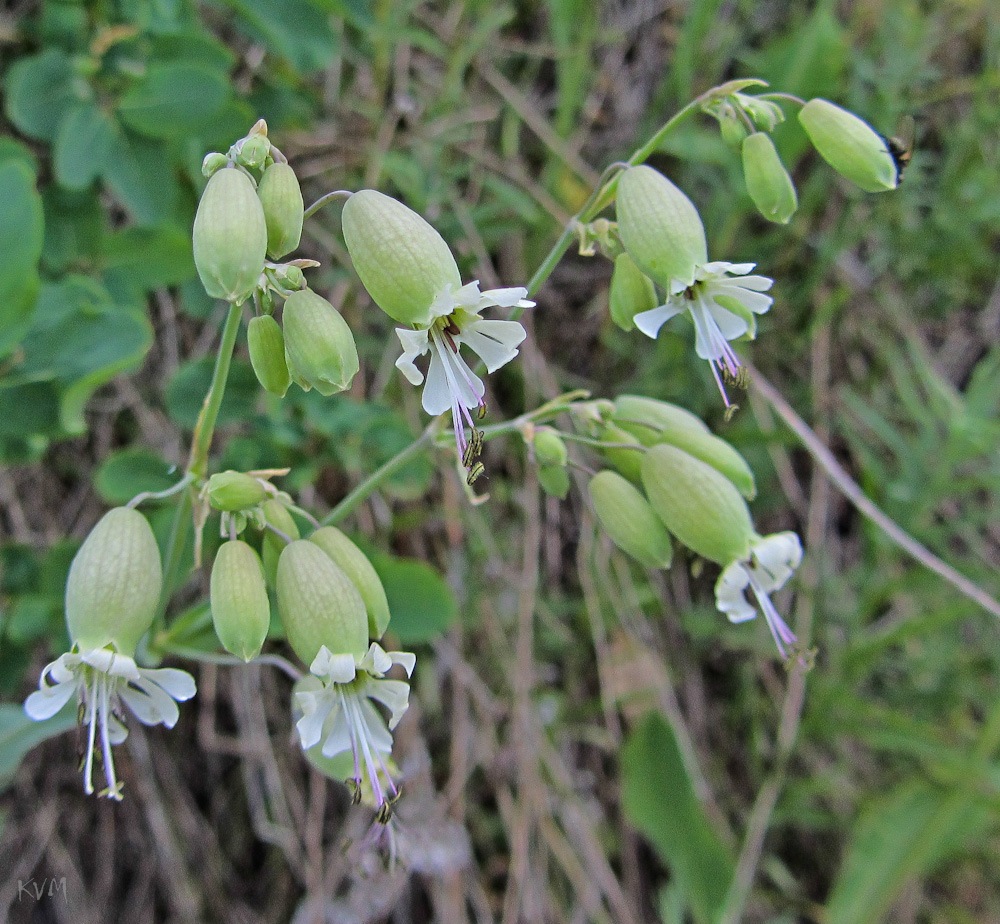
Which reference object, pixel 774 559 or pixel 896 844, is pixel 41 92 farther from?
pixel 896 844

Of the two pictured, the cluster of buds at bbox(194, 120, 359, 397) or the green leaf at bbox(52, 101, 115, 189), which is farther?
the green leaf at bbox(52, 101, 115, 189)

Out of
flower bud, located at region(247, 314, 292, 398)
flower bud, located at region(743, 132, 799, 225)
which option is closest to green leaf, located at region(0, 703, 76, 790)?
flower bud, located at region(247, 314, 292, 398)

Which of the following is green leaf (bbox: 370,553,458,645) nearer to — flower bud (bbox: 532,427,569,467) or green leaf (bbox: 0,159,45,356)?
flower bud (bbox: 532,427,569,467)

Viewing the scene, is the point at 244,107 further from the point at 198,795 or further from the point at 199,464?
the point at 198,795

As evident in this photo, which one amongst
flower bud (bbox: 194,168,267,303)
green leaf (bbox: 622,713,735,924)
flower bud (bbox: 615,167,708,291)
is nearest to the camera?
flower bud (bbox: 194,168,267,303)

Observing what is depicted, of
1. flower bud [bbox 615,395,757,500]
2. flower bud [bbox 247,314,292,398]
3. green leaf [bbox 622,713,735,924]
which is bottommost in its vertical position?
green leaf [bbox 622,713,735,924]

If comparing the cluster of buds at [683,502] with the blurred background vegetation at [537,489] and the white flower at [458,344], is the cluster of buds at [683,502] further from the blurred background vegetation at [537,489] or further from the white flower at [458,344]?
the blurred background vegetation at [537,489]

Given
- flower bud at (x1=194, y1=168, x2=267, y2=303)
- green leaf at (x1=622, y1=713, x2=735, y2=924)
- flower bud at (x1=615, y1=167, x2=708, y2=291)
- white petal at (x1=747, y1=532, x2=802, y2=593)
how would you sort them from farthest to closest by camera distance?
green leaf at (x1=622, y1=713, x2=735, y2=924) < white petal at (x1=747, y1=532, x2=802, y2=593) < flower bud at (x1=615, y1=167, x2=708, y2=291) < flower bud at (x1=194, y1=168, x2=267, y2=303)

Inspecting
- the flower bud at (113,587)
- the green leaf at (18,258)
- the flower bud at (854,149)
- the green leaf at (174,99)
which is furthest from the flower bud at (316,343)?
the green leaf at (174,99)
